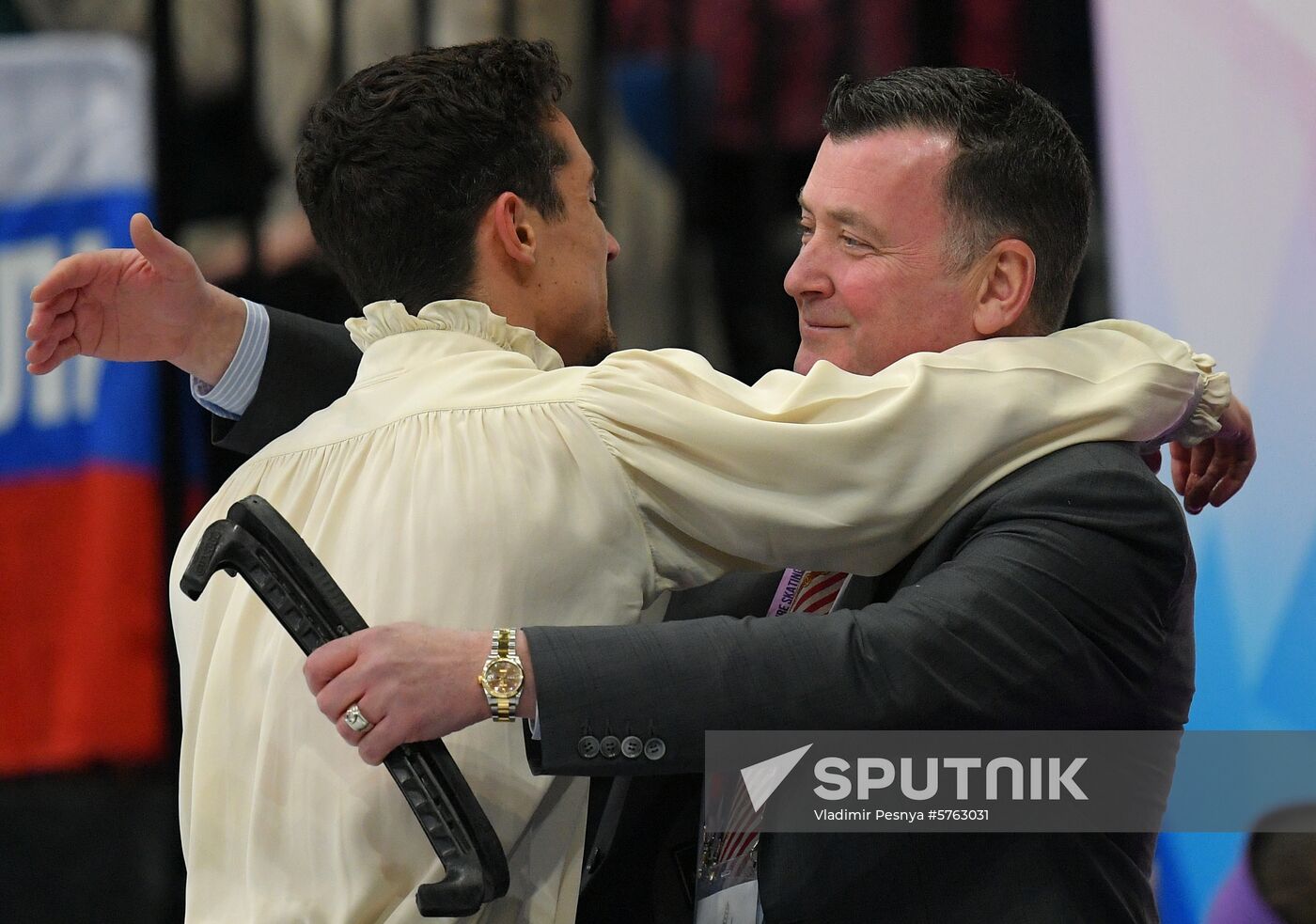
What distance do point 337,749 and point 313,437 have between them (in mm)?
385

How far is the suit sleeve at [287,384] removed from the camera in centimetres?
A: 231

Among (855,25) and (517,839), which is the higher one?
(855,25)

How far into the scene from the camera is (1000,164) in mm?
1927

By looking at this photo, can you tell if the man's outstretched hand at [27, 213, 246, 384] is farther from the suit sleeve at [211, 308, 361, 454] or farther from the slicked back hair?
the slicked back hair

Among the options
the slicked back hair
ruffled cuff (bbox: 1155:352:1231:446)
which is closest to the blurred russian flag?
the slicked back hair

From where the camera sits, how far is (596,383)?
5.39ft

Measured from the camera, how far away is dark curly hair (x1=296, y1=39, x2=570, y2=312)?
185 cm

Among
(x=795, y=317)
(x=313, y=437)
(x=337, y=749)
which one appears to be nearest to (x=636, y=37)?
(x=795, y=317)

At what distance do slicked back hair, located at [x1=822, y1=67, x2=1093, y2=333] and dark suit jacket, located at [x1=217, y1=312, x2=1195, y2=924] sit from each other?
0.38 meters

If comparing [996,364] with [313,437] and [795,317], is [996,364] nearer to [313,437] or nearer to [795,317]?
[313,437]

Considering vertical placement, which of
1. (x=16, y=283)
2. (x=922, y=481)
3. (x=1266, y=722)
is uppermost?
(x=922, y=481)

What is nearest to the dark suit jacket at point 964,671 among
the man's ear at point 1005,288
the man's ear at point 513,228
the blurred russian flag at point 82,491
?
the man's ear at point 1005,288

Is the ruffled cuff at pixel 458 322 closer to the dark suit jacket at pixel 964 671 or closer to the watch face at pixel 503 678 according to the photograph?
the dark suit jacket at pixel 964 671

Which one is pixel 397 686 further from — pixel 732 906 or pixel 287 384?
pixel 287 384
